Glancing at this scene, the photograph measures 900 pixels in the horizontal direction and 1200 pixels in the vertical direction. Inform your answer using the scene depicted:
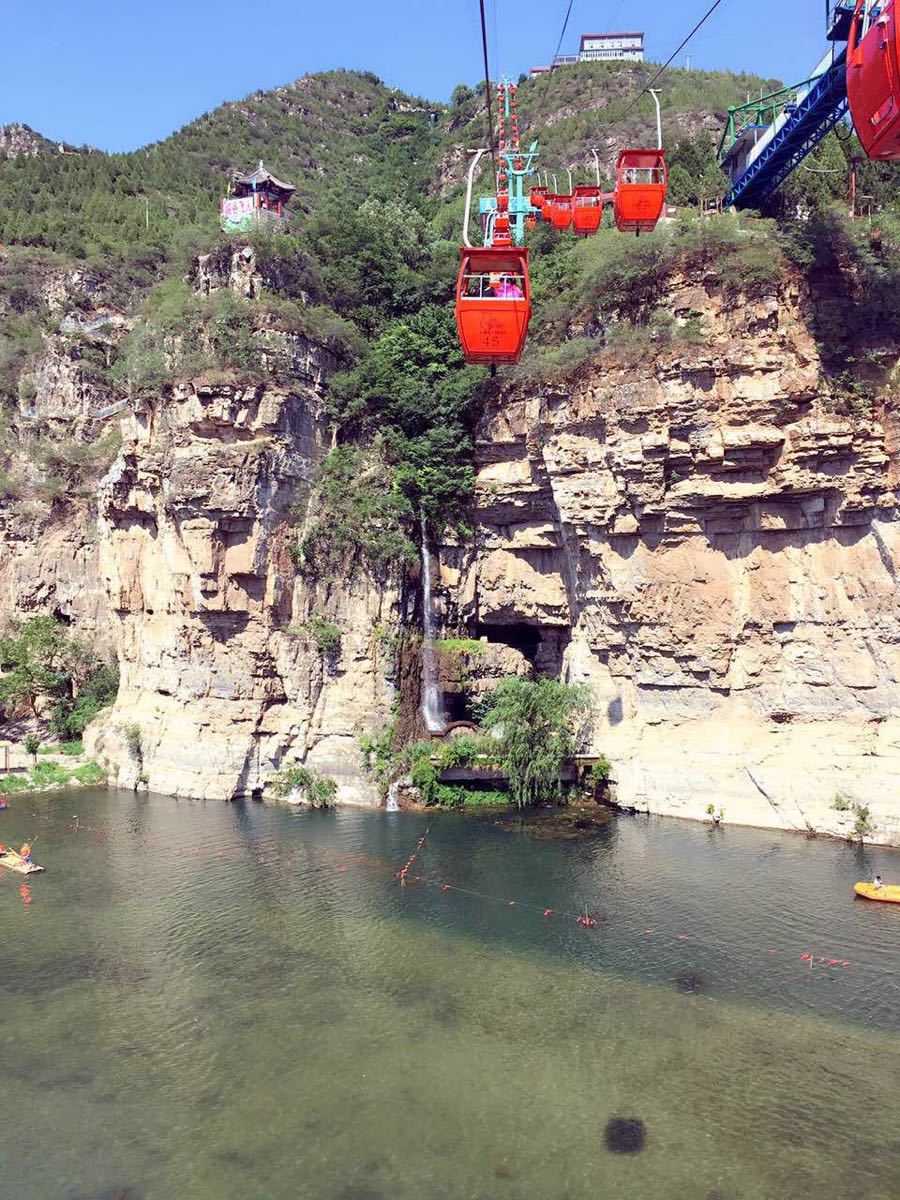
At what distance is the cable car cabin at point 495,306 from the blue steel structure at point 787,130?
29.7 ft

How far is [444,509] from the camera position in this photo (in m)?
32.2

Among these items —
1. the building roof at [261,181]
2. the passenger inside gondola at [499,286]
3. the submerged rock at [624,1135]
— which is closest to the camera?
the submerged rock at [624,1135]

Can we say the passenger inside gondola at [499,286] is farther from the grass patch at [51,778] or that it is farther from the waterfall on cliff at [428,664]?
the grass patch at [51,778]

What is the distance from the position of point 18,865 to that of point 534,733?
1607cm

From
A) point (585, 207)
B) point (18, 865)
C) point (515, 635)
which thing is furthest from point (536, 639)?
point (18, 865)

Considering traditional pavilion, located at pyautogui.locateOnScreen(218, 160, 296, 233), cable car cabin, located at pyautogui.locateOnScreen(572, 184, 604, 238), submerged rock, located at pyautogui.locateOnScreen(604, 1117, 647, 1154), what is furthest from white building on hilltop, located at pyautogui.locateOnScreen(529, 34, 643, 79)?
submerged rock, located at pyautogui.locateOnScreen(604, 1117, 647, 1154)

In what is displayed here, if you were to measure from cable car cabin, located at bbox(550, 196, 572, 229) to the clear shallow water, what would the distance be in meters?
20.3

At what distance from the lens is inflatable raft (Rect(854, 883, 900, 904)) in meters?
19.8

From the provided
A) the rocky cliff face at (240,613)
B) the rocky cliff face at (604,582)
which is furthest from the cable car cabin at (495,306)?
the rocky cliff face at (240,613)

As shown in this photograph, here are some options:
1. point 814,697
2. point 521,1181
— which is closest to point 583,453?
point 814,697

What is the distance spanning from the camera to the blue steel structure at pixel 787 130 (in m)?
Answer: 21.2

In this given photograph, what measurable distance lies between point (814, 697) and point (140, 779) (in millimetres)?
24042

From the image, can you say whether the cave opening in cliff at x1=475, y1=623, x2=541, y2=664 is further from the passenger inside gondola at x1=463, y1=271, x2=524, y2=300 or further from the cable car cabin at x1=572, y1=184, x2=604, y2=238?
the passenger inside gondola at x1=463, y1=271, x2=524, y2=300

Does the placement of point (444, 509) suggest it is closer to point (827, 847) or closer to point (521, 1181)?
point (827, 847)
